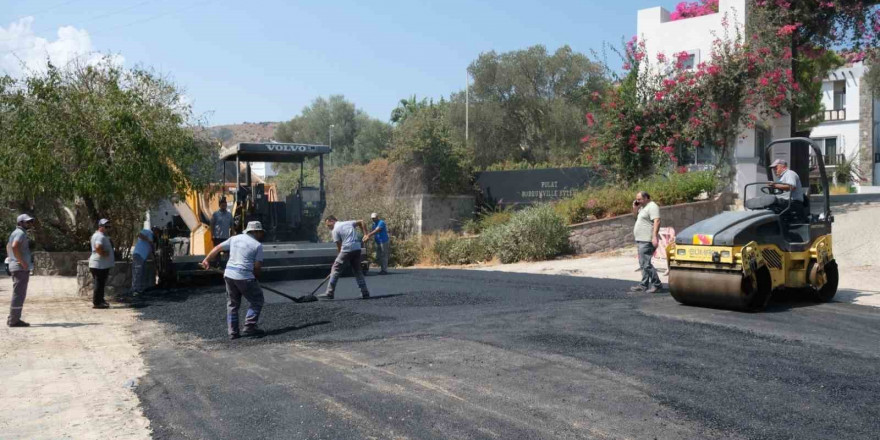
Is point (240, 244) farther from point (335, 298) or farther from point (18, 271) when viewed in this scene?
point (18, 271)

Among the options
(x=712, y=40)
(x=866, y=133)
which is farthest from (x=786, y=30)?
(x=866, y=133)

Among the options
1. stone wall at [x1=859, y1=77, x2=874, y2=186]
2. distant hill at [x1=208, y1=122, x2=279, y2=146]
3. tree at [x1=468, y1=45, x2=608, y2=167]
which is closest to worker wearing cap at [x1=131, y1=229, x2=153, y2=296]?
tree at [x1=468, y1=45, x2=608, y2=167]

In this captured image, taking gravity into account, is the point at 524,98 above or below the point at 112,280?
above

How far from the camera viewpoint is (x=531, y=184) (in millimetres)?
21844

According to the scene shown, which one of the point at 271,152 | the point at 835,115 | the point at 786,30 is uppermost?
the point at 835,115

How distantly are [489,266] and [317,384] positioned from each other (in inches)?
460

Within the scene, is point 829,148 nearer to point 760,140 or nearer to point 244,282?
point 760,140

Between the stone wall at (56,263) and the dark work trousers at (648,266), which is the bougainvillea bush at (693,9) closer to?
the dark work trousers at (648,266)

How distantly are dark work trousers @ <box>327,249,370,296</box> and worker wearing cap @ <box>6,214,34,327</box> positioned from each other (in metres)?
4.11

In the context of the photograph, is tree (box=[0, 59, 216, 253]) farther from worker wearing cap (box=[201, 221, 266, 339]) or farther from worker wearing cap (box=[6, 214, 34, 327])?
worker wearing cap (box=[201, 221, 266, 339])

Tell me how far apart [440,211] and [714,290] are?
48.4 feet

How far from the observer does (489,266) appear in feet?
57.5

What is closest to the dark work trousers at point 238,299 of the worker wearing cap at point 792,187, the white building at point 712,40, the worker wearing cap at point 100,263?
the worker wearing cap at point 100,263

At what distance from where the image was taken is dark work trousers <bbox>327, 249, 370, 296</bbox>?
11016mm
